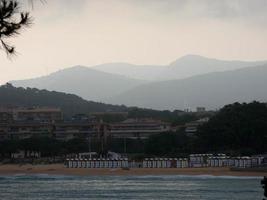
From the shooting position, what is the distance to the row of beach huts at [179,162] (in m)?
66.5

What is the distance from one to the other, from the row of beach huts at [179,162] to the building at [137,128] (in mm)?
27394

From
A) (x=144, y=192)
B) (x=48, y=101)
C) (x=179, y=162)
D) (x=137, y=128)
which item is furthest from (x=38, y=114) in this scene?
(x=144, y=192)

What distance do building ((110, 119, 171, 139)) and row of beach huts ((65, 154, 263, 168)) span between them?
27.4m

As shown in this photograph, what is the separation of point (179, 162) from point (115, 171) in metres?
5.95

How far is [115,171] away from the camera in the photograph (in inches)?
2623

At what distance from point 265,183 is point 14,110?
122 meters

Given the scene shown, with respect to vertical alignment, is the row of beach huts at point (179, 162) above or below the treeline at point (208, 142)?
below

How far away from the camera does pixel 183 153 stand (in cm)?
7775

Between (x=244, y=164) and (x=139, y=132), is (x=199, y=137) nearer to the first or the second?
(x=244, y=164)

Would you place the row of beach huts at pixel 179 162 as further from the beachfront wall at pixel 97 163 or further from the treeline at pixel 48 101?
the treeline at pixel 48 101

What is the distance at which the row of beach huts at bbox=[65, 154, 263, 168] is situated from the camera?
66.5 metres

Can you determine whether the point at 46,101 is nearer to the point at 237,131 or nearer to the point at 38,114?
the point at 38,114

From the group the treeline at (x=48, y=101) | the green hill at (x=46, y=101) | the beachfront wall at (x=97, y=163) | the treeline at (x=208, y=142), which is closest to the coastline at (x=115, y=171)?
the beachfront wall at (x=97, y=163)

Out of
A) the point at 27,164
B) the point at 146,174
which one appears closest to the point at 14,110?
the point at 27,164
